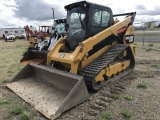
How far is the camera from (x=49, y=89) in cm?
554

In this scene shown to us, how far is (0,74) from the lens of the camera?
8180 mm

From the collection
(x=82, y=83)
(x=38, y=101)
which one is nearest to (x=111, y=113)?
(x=82, y=83)

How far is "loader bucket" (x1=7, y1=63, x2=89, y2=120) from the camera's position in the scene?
4.40 m

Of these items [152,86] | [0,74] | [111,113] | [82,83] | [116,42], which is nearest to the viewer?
[111,113]

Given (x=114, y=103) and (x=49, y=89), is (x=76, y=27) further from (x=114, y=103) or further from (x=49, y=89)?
(x=114, y=103)

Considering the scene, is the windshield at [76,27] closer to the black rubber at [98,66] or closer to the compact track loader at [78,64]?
the compact track loader at [78,64]

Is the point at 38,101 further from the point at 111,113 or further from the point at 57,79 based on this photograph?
the point at 111,113

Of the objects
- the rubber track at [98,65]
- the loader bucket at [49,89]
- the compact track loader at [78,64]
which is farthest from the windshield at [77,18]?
the loader bucket at [49,89]

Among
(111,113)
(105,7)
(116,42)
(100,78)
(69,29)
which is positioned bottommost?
(111,113)

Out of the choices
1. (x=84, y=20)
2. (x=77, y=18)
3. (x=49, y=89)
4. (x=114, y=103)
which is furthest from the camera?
(x=77, y=18)

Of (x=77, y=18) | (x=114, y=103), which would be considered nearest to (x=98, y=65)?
(x=114, y=103)

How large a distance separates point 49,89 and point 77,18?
8.12 feet

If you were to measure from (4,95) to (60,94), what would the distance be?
1648 millimetres

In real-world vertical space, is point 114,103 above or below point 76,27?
below
